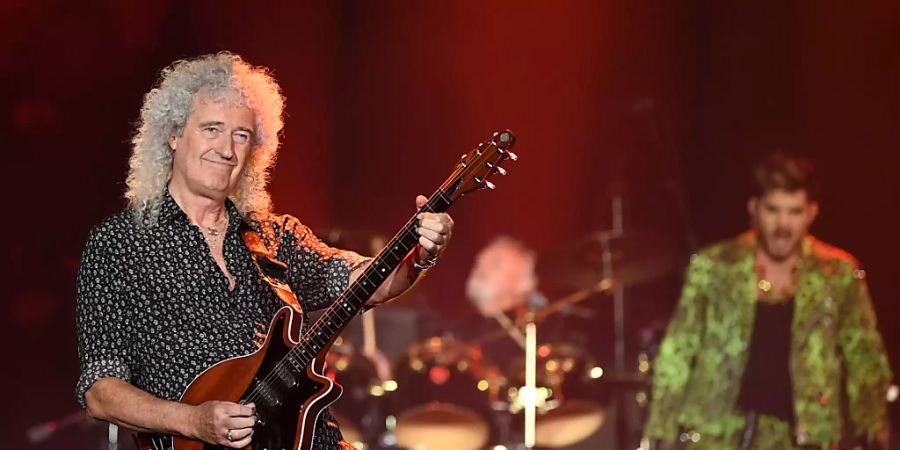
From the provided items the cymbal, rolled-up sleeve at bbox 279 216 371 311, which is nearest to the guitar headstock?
rolled-up sleeve at bbox 279 216 371 311

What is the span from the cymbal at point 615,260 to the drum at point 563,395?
1.28 ft

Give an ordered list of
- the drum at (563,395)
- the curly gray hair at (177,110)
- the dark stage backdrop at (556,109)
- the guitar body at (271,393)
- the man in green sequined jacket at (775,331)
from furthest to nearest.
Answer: the drum at (563,395) → the dark stage backdrop at (556,109) → the man in green sequined jacket at (775,331) → the curly gray hair at (177,110) → the guitar body at (271,393)

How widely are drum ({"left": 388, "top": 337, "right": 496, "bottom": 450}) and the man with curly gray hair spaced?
3113 mm

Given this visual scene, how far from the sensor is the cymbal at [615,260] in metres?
5.95

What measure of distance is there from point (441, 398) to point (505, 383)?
1.22ft

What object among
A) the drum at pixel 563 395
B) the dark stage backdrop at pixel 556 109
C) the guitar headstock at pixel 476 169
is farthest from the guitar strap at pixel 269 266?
the drum at pixel 563 395

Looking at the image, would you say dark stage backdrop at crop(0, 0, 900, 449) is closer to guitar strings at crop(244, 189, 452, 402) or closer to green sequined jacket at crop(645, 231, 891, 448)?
green sequined jacket at crop(645, 231, 891, 448)

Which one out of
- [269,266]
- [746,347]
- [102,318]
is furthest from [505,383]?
[102,318]

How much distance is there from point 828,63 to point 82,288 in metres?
4.58

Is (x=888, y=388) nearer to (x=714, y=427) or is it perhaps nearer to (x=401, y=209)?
(x=714, y=427)

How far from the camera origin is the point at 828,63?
5930mm

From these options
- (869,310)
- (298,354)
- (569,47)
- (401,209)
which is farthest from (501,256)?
(298,354)

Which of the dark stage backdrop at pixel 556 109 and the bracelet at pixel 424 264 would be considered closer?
the bracelet at pixel 424 264

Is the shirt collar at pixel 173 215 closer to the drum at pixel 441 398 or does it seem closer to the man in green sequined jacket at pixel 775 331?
the drum at pixel 441 398
